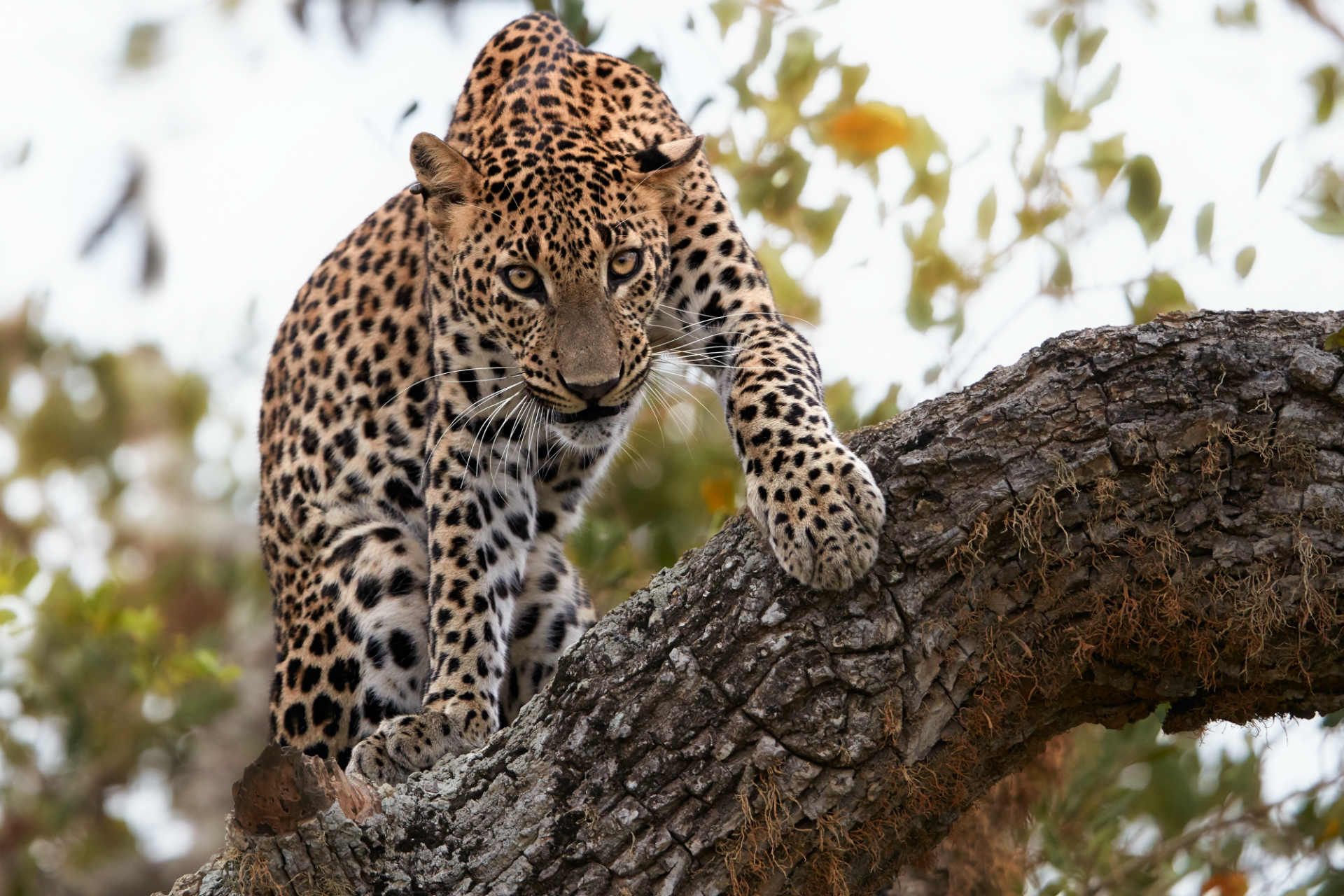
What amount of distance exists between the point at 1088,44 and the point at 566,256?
2825 millimetres

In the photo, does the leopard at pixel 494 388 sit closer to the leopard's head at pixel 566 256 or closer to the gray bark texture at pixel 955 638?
the leopard's head at pixel 566 256

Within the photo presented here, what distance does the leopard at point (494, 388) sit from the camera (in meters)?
6.50

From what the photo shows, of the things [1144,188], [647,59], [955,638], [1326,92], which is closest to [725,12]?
[647,59]

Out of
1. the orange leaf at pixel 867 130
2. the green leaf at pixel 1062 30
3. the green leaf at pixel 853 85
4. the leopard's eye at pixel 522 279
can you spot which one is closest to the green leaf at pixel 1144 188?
the green leaf at pixel 1062 30

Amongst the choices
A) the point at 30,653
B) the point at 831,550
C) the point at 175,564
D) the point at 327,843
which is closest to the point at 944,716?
the point at 831,550

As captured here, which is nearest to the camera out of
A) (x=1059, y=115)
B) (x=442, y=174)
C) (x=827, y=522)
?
(x=827, y=522)

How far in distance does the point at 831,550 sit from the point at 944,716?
630 mm

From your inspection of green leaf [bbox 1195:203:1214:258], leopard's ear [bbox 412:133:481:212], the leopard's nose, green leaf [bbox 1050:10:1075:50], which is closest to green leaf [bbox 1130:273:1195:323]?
green leaf [bbox 1195:203:1214:258]

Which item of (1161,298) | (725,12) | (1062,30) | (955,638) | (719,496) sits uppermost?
(725,12)

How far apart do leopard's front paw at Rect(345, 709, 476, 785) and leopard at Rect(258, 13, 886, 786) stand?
0.01 meters

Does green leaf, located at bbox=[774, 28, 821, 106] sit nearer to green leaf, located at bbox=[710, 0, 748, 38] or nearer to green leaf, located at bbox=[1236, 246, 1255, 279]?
green leaf, located at bbox=[710, 0, 748, 38]

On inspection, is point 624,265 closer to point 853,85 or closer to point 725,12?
point 725,12

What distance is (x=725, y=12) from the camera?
784 cm

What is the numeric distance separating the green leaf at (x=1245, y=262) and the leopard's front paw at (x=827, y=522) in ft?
8.09
